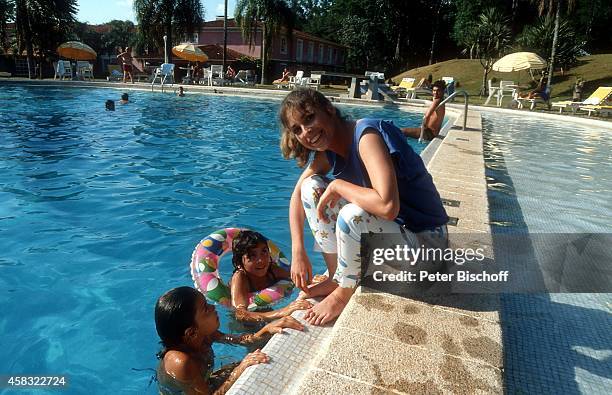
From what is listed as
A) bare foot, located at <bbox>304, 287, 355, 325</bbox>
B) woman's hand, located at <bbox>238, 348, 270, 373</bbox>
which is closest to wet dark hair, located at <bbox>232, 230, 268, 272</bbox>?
bare foot, located at <bbox>304, 287, 355, 325</bbox>

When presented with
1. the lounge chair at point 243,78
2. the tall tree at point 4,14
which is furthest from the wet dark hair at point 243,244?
the tall tree at point 4,14

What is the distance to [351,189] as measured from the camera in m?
2.22

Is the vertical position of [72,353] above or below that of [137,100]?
below

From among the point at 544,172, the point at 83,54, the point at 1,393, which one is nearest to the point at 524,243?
the point at 1,393

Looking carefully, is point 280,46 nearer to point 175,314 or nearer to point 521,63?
point 521,63

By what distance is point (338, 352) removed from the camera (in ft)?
6.43

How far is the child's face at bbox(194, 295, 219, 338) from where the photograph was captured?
2.48 metres

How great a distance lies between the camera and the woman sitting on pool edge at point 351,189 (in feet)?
6.90

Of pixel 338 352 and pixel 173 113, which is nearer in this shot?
pixel 338 352

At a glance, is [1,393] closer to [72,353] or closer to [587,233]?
[72,353]

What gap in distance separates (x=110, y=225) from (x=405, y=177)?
4.34 meters

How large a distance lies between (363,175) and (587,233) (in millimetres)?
3763

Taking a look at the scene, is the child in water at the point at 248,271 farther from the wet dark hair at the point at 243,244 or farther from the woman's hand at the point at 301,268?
the woman's hand at the point at 301,268

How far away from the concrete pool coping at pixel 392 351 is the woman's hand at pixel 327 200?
0.47 m
